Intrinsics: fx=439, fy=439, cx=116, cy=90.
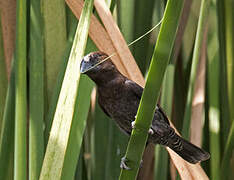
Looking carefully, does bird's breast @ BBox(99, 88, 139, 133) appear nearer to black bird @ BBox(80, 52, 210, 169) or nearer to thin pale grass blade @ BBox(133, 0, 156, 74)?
black bird @ BBox(80, 52, 210, 169)

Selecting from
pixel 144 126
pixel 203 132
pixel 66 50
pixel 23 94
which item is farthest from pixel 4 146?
pixel 203 132

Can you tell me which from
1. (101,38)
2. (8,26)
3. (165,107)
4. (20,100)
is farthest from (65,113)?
(165,107)

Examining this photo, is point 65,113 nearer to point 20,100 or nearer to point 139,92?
point 20,100

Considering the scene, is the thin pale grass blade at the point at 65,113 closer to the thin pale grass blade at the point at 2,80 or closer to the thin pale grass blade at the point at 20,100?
the thin pale grass blade at the point at 20,100

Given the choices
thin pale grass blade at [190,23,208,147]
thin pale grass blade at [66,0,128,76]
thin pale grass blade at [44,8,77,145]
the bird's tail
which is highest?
thin pale grass blade at [66,0,128,76]

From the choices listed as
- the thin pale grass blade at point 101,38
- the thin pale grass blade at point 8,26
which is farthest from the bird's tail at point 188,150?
the thin pale grass blade at point 8,26

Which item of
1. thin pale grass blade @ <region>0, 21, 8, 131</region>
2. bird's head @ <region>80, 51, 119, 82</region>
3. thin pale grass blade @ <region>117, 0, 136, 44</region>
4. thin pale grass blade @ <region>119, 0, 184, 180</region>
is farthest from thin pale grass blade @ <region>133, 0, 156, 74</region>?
thin pale grass blade @ <region>119, 0, 184, 180</region>
